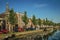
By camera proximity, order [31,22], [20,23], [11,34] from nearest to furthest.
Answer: [11,34] < [20,23] < [31,22]

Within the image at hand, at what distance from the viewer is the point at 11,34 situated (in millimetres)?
12703

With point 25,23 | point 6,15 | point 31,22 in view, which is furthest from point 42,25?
point 6,15

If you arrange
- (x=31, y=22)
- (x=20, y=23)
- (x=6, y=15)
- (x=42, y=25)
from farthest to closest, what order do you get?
(x=42, y=25), (x=31, y=22), (x=20, y=23), (x=6, y=15)

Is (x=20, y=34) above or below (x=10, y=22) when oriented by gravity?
below

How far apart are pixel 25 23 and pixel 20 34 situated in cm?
308

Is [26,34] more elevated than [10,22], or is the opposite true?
[10,22]

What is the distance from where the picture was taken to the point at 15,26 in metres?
14.5

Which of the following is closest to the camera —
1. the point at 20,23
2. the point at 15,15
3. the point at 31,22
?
the point at 15,15

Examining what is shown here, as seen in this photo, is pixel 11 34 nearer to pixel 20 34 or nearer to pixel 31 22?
pixel 20 34

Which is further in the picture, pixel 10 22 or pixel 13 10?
pixel 10 22

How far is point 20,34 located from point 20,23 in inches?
98.2

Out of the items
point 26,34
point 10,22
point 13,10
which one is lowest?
Result: point 26,34

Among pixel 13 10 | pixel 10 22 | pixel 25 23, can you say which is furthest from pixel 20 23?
pixel 13 10

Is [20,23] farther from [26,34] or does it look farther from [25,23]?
[26,34]
